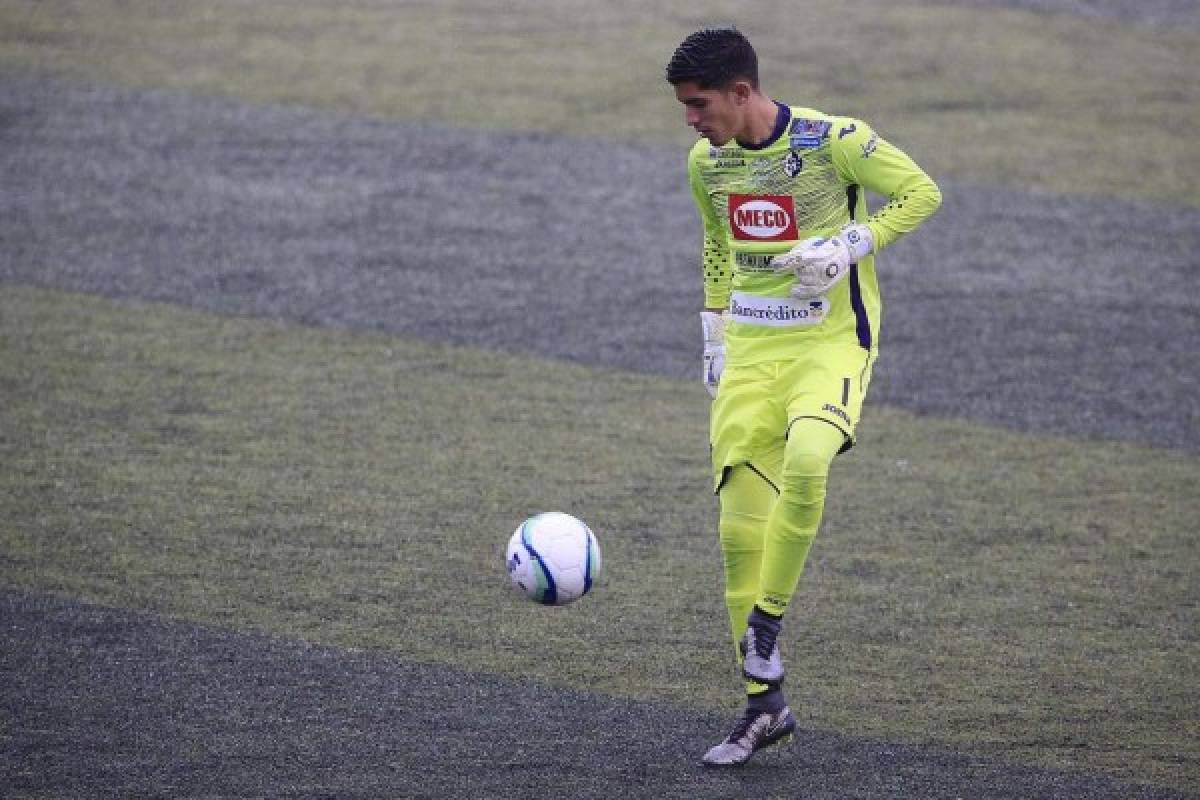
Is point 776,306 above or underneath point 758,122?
underneath

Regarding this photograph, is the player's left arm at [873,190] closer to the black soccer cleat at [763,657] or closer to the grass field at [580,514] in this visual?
the black soccer cleat at [763,657]

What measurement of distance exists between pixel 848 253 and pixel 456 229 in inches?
388

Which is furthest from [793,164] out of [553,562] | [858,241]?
[553,562]

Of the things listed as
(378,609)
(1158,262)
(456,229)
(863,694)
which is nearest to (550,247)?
(456,229)

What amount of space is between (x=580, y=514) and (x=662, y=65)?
12.3 metres

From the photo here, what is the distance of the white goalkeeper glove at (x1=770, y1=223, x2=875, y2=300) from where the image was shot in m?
6.84

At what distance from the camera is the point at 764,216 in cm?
720

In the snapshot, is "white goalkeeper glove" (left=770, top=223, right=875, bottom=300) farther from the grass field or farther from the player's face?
the grass field

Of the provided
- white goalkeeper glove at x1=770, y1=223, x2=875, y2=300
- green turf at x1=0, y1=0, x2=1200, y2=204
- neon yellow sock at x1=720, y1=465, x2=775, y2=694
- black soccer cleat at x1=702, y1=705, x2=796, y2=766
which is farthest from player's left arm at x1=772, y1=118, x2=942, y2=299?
green turf at x1=0, y1=0, x2=1200, y2=204

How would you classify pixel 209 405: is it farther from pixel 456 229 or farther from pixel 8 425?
pixel 456 229

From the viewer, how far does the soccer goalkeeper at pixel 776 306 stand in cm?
684

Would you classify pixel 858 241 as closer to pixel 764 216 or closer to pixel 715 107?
pixel 764 216

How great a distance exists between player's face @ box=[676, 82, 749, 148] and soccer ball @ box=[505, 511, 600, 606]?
185cm

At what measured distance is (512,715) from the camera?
7.30 meters
